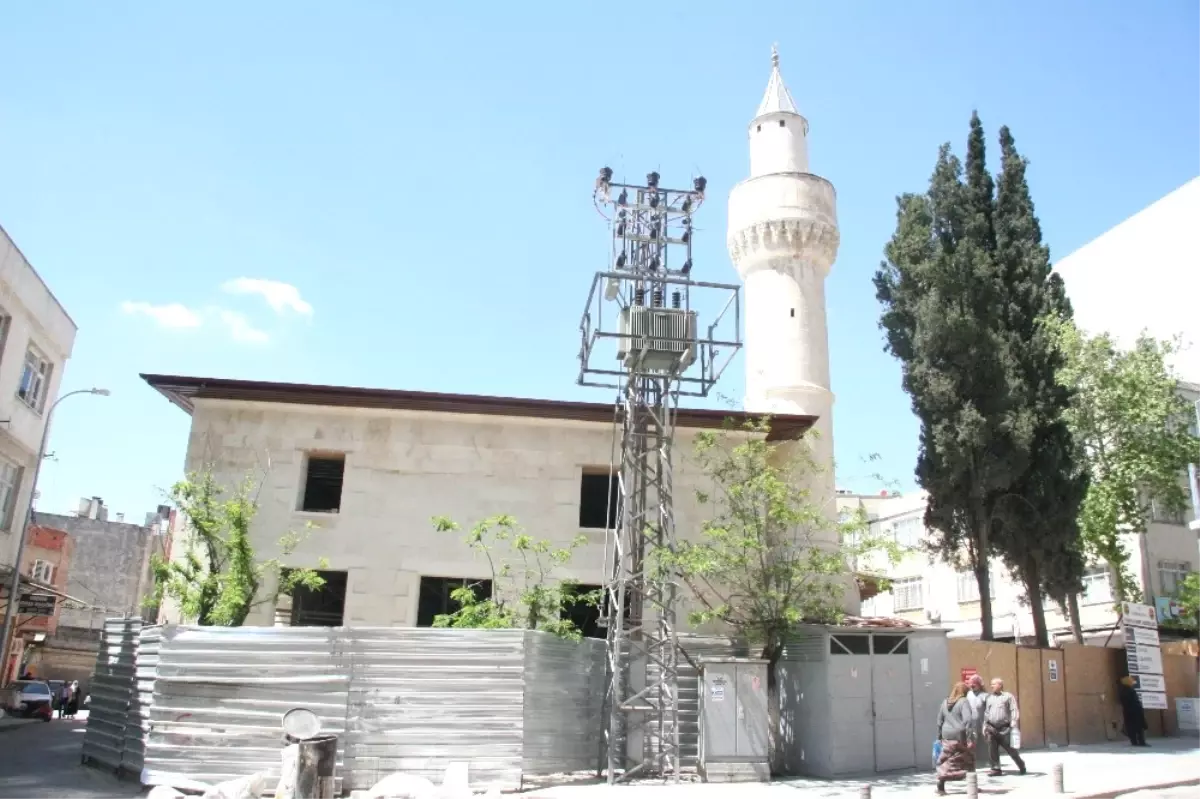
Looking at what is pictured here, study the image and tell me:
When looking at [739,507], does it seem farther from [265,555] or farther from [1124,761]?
[265,555]

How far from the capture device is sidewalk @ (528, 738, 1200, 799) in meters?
12.8

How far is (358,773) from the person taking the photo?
43.1 feet

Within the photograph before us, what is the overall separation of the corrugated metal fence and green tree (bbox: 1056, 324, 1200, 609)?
49.2ft

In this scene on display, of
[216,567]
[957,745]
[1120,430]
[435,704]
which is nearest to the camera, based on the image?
[957,745]

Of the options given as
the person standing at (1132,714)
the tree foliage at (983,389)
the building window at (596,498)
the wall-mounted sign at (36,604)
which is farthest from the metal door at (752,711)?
the wall-mounted sign at (36,604)

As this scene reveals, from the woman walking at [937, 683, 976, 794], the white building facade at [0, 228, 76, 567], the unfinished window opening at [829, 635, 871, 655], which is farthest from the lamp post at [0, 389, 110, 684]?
the woman walking at [937, 683, 976, 794]

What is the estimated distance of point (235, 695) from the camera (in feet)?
44.7

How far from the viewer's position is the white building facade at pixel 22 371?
78.6 feet

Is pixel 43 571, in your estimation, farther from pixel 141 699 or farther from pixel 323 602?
pixel 141 699

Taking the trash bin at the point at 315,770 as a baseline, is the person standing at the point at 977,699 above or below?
above

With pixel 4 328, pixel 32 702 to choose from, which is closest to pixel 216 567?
pixel 4 328

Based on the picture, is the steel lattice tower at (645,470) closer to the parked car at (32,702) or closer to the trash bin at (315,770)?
the trash bin at (315,770)

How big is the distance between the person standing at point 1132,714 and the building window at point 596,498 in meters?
10.6

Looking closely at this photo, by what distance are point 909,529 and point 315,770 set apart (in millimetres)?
30975
